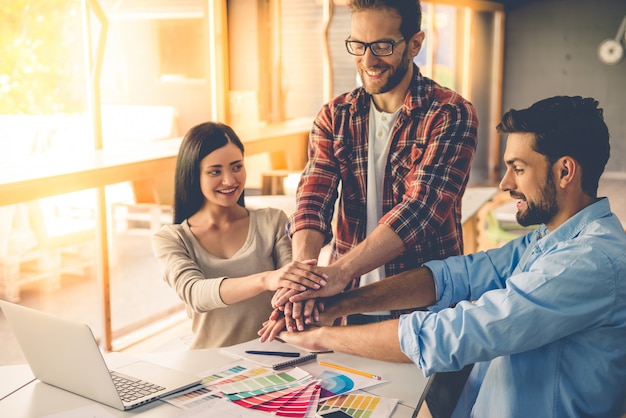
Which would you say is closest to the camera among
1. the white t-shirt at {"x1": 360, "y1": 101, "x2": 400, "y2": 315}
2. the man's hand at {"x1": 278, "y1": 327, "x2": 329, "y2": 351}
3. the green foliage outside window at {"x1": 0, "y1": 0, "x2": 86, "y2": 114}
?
the man's hand at {"x1": 278, "y1": 327, "x2": 329, "y2": 351}

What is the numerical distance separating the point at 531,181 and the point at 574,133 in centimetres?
15

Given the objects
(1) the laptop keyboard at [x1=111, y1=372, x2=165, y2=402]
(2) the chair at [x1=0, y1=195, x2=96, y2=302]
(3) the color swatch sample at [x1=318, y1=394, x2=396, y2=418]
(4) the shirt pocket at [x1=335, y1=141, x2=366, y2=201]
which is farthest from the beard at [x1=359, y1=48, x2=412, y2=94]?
(2) the chair at [x1=0, y1=195, x2=96, y2=302]

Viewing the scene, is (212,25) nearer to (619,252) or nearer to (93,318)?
(93,318)

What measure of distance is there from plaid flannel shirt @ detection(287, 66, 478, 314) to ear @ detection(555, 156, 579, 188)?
19.1 inches

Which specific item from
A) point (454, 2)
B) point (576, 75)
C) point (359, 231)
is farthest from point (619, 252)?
point (576, 75)

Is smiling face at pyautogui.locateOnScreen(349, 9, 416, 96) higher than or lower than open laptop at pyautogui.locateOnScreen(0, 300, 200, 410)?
higher

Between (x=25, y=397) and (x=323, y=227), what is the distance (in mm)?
981

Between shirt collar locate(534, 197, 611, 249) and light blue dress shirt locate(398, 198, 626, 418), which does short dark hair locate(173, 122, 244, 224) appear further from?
shirt collar locate(534, 197, 611, 249)

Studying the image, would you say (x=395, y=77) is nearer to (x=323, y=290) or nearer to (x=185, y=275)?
(x=323, y=290)

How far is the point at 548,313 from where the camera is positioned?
4.72 feet

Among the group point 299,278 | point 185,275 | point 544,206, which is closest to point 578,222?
point 544,206

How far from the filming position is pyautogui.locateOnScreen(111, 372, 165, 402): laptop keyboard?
158 cm

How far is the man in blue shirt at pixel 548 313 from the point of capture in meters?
1.45

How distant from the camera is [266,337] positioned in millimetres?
1929
